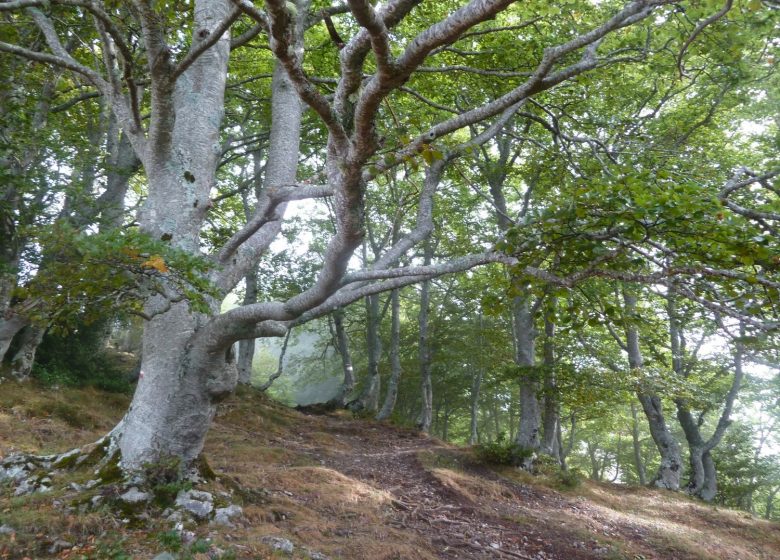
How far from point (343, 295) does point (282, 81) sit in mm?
3559

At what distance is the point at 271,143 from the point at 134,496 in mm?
4527

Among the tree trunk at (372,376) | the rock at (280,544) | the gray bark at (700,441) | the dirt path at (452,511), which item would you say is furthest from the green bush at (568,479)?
the rock at (280,544)

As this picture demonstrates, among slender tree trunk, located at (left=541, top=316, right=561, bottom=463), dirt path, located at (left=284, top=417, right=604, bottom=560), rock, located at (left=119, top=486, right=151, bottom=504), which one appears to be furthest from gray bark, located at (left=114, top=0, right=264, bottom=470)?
slender tree trunk, located at (left=541, top=316, right=561, bottom=463)

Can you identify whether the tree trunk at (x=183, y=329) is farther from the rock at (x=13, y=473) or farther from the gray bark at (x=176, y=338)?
the rock at (x=13, y=473)

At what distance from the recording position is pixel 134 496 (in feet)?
14.4

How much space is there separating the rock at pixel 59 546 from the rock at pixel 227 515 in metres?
1.43

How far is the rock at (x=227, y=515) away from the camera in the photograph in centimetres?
477

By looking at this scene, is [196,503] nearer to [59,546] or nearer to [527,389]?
[59,546]

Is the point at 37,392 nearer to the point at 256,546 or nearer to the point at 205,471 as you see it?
the point at 205,471

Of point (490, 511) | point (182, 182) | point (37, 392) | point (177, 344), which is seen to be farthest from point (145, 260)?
point (37, 392)

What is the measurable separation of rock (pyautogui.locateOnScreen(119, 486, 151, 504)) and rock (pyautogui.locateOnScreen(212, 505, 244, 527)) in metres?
0.75

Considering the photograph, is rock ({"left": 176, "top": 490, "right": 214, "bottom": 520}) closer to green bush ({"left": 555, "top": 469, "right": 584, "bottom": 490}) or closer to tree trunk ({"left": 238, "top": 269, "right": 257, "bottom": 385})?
green bush ({"left": 555, "top": 469, "right": 584, "bottom": 490})

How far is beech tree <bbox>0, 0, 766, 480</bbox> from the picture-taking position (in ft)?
8.72

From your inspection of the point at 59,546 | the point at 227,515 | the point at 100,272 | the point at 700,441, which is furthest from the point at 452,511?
the point at 700,441
